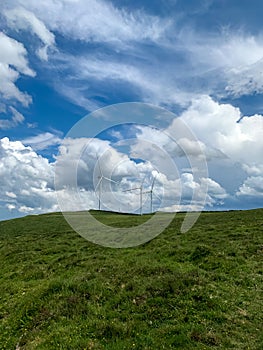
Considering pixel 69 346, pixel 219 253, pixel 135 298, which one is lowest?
pixel 69 346

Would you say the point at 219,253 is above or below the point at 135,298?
above

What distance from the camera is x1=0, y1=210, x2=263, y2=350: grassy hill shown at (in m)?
11.1

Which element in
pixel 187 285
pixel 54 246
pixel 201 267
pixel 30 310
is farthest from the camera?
pixel 54 246

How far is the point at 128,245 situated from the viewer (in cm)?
2831

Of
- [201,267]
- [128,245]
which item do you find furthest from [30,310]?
[128,245]

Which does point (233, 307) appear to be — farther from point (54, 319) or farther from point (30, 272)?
point (30, 272)

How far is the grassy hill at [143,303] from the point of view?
36.5 feet

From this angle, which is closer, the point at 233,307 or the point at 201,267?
the point at 233,307

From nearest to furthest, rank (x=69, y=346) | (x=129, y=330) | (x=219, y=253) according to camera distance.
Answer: (x=69, y=346) < (x=129, y=330) < (x=219, y=253)

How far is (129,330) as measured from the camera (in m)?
11.6

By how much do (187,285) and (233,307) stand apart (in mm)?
2403

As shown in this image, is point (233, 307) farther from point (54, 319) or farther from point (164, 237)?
point (164, 237)

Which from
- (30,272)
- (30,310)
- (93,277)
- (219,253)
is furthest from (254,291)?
(30,272)

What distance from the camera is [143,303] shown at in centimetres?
1365
